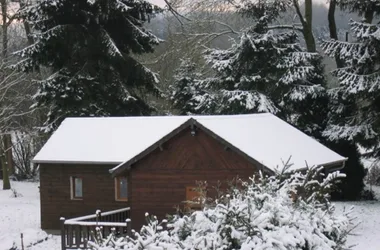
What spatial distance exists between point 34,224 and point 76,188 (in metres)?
2.55

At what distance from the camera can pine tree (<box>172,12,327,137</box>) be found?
27.4m

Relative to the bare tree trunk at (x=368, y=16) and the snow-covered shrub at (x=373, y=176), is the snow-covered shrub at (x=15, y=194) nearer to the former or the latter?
the snow-covered shrub at (x=373, y=176)

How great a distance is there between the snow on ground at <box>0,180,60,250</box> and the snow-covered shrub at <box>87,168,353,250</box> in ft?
33.8

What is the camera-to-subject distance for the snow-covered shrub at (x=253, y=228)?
8.17 m

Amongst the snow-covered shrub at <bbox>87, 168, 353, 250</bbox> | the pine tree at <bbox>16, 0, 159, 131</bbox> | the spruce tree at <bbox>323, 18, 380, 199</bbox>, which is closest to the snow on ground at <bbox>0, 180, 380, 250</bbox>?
the spruce tree at <bbox>323, 18, 380, 199</bbox>

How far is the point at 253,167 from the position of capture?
57.6ft

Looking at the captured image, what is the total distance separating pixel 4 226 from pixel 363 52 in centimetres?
1620

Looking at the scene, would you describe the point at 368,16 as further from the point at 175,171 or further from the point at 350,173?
the point at 175,171

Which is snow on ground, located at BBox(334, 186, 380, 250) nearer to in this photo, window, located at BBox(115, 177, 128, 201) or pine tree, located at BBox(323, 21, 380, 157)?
pine tree, located at BBox(323, 21, 380, 157)

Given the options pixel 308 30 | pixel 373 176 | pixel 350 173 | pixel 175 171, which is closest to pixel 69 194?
pixel 175 171

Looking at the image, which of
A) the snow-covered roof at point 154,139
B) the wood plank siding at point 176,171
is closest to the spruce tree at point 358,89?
the snow-covered roof at point 154,139

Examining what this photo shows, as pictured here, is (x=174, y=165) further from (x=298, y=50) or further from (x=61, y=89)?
(x=298, y=50)

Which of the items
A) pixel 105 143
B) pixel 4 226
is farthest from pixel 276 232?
pixel 4 226

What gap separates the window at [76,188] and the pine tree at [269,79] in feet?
33.4
